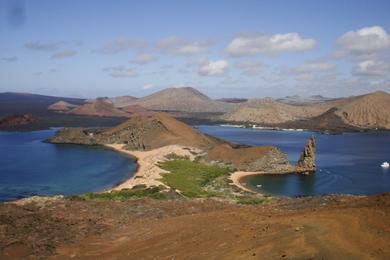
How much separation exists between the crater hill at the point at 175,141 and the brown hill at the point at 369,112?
314 ft

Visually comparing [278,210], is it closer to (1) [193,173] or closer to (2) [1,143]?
(1) [193,173]

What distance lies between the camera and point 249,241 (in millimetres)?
21266

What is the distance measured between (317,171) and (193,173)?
68.5 feet

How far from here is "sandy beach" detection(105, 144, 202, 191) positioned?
58906 mm

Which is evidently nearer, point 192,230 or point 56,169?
point 192,230

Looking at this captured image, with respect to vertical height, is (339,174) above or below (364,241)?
below

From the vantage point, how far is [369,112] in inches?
7416

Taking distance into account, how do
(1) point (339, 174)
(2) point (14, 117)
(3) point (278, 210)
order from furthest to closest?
(2) point (14, 117), (1) point (339, 174), (3) point (278, 210)

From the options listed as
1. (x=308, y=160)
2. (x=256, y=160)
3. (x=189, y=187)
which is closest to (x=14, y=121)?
(x=256, y=160)

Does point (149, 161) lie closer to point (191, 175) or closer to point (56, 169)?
point (56, 169)

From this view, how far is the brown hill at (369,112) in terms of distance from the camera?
18225 cm

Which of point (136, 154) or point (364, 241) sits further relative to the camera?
point (136, 154)

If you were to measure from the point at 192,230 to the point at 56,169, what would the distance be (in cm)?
5815

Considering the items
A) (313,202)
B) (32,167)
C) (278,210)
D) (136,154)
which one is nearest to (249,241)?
(278,210)
